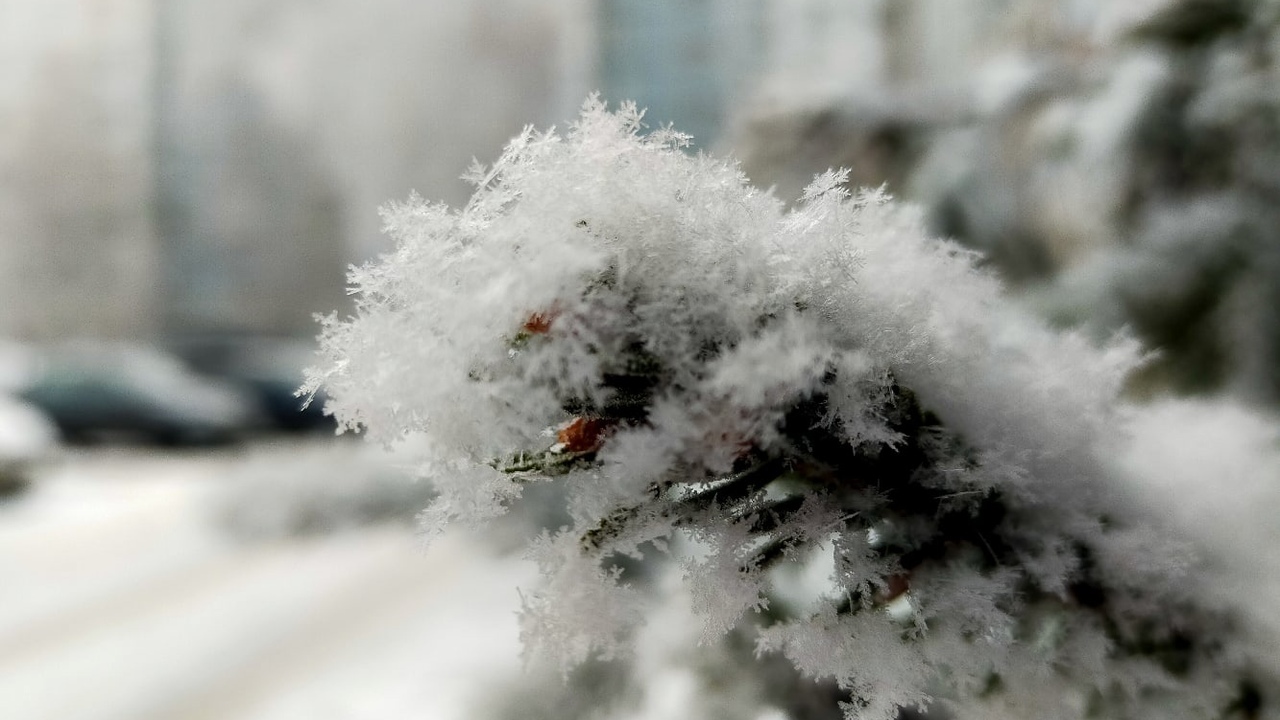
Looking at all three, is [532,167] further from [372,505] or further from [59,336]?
[59,336]

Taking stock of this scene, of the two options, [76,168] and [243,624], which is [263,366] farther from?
[243,624]

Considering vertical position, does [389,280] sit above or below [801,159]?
below

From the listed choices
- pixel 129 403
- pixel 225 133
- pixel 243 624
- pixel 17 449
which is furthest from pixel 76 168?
pixel 243 624

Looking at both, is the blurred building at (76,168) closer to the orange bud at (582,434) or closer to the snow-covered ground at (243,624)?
the snow-covered ground at (243,624)

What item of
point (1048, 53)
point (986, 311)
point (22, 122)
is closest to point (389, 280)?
point (986, 311)

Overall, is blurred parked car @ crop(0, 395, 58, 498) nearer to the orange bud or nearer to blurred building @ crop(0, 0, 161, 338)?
the orange bud

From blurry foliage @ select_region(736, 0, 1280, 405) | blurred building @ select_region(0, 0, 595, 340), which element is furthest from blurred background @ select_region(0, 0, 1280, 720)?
blurred building @ select_region(0, 0, 595, 340)

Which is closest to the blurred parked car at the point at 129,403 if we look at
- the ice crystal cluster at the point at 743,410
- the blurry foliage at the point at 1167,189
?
the blurry foliage at the point at 1167,189
